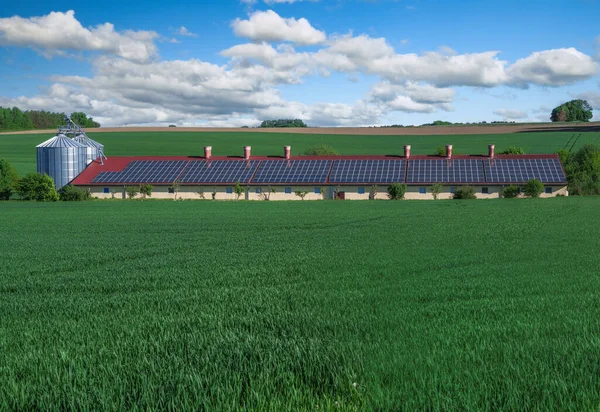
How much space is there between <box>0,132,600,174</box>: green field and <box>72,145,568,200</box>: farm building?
2715 cm

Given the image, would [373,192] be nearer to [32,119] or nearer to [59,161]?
[59,161]

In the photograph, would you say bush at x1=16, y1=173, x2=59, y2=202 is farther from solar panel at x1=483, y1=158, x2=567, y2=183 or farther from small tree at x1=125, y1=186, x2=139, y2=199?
solar panel at x1=483, y1=158, x2=567, y2=183

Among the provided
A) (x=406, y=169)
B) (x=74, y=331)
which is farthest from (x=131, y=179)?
(x=74, y=331)

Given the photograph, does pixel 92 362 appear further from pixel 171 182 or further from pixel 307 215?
pixel 171 182

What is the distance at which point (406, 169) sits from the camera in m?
68.8

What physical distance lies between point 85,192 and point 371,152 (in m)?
51.1

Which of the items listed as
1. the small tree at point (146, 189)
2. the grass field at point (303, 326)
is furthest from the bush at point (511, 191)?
the grass field at point (303, 326)

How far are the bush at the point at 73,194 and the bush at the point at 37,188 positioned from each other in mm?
790

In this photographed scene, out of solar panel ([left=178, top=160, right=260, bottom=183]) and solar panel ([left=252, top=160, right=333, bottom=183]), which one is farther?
solar panel ([left=178, top=160, right=260, bottom=183])

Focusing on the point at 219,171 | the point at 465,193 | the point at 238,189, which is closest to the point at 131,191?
the point at 219,171

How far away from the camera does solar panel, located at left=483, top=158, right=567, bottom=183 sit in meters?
65.0

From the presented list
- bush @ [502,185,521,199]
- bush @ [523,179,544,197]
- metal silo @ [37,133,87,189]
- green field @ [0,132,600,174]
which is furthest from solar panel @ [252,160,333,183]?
green field @ [0,132,600,174]

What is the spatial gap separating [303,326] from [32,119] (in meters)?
172

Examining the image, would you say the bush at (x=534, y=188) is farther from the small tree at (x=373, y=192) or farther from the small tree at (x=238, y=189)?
the small tree at (x=238, y=189)
